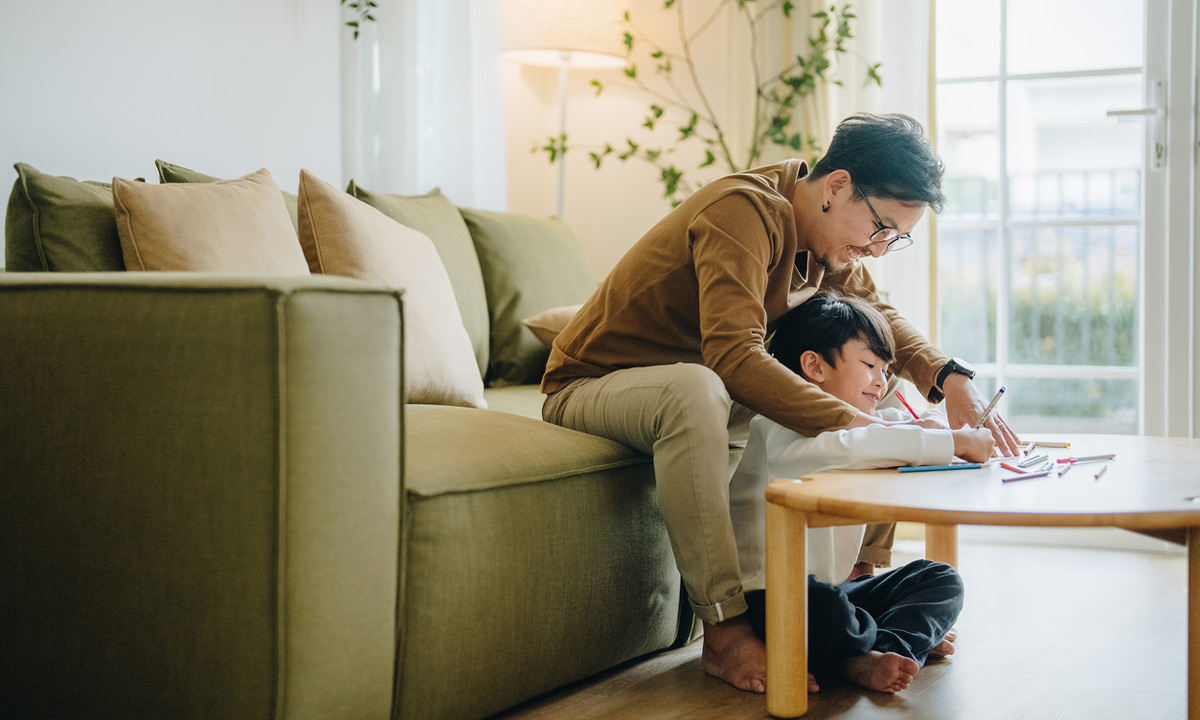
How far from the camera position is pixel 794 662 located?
1364mm

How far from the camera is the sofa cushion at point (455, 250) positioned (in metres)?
2.33

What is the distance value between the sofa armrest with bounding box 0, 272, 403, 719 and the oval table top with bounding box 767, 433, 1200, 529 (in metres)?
0.52

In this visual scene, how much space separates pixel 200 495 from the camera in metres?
1.15

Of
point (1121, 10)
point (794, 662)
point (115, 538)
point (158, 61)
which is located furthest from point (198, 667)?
point (1121, 10)

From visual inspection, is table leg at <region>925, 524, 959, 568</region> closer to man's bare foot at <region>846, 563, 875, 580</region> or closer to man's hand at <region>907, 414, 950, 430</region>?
man's bare foot at <region>846, 563, 875, 580</region>

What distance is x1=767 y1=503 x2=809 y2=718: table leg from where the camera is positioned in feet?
4.32

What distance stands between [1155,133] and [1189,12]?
0.31m

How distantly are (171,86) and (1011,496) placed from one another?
186 centimetres

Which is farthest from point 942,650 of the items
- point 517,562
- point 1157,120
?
point 1157,120

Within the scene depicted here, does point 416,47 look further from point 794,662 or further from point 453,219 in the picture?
point 794,662

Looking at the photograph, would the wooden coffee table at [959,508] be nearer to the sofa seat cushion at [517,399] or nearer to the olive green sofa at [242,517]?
the olive green sofa at [242,517]

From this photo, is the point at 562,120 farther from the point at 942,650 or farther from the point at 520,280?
the point at 942,650

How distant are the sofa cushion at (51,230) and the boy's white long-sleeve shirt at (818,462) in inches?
42.1

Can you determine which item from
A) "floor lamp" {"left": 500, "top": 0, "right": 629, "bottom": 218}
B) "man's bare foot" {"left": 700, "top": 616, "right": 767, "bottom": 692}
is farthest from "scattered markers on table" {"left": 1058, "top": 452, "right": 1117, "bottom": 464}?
"floor lamp" {"left": 500, "top": 0, "right": 629, "bottom": 218}
